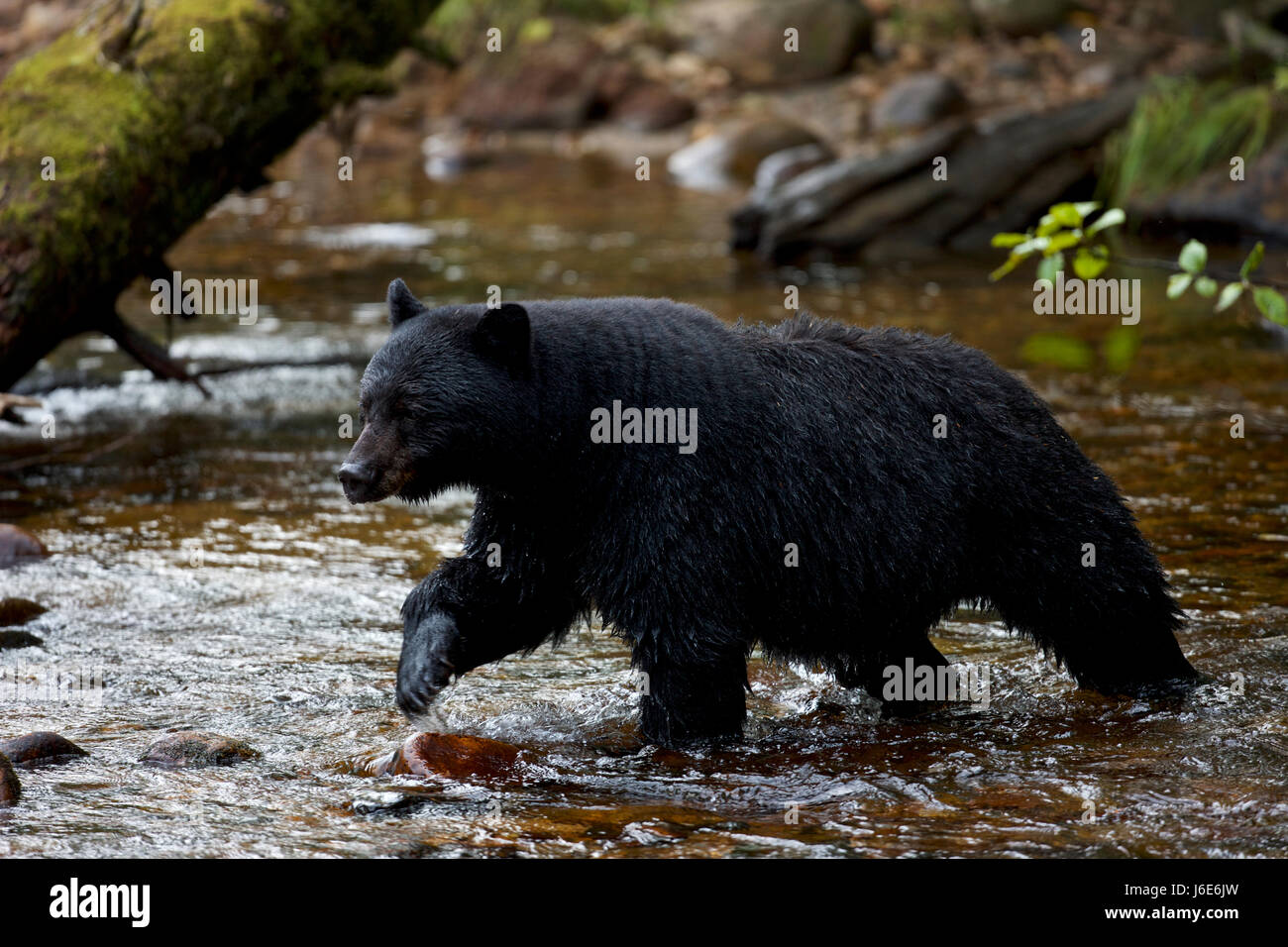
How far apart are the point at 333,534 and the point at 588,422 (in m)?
3.32

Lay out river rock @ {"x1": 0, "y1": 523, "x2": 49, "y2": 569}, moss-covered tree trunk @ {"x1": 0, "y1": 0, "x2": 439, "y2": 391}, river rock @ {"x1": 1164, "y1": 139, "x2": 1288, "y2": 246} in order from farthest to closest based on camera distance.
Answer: river rock @ {"x1": 1164, "y1": 139, "x2": 1288, "y2": 246}
moss-covered tree trunk @ {"x1": 0, "y1": 0, "x2": 439, "y2": 391}
river rock @ {"x1": 0, "y1": 523, "x2": 49, "y2": 569}

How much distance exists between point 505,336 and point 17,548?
3.73 metres

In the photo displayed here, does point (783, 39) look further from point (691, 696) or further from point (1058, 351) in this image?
point (691, 696)

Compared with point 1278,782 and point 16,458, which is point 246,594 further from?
point 1278,782

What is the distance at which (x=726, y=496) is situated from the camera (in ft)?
17.8

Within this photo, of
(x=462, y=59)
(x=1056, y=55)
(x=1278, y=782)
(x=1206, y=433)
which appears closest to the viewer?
(x=1278, y=782)

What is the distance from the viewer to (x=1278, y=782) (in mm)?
5016

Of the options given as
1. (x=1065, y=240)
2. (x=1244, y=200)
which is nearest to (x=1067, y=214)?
(x=1065, y=240)

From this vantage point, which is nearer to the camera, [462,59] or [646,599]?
[646,599]

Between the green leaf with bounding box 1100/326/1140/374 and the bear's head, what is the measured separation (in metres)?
7.22

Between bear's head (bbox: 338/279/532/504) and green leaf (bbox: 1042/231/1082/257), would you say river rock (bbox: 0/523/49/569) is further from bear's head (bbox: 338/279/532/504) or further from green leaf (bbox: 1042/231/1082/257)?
green leaf (bbox: 1042/231/1082/257)

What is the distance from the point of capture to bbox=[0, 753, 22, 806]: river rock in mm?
4863

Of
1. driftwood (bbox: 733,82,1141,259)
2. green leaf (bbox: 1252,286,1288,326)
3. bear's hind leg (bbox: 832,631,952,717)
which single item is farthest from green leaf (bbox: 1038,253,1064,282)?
driftwood (bbox: 733,82,1141,259)

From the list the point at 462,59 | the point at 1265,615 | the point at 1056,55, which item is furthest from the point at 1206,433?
the point at 462,59
